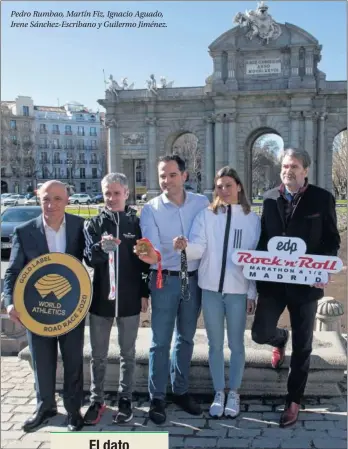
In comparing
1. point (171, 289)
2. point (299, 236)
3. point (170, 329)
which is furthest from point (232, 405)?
point (299, 236)

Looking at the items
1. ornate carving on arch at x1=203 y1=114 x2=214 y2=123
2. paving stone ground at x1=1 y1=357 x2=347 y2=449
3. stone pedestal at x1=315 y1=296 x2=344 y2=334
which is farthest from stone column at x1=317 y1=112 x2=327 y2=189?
paving stone ground at x1=1 y1=357 x2=347 y2=449

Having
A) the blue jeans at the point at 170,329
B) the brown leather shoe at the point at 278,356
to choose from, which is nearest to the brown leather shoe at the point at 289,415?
the brown leather shoe at the point at 278,356

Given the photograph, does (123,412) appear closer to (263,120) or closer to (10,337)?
(10,337)

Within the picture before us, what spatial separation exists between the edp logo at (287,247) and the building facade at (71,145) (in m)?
82.8

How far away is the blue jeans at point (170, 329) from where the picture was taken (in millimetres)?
5066

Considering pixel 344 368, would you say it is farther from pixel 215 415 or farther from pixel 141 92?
pixel 141 92

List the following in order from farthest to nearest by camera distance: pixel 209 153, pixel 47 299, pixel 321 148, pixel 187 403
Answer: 1. pixel 209 153
2. pixel 321 148
3. pixel 187 403
4. pixel 47 299

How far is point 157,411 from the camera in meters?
5.02

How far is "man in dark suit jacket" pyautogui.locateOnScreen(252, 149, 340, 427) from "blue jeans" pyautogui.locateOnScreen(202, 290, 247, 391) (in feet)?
0.58

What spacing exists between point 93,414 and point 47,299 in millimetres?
1265

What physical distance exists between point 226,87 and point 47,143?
5845 cm

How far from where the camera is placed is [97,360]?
16.6ft

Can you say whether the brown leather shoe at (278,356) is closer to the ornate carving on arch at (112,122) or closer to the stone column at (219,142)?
the stone column at (219,142)

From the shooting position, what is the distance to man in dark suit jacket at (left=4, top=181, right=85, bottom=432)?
4.81m
